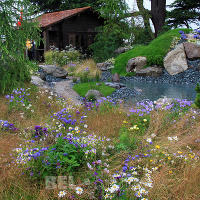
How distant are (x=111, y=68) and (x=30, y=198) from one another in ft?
40.7

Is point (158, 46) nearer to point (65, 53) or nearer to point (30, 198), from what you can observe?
point (65, 53)

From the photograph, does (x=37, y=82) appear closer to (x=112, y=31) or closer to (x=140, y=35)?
(x=112, y=31)

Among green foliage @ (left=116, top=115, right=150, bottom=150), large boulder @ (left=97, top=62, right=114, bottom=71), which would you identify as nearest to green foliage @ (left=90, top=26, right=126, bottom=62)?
large boulder @ (left=97, top=62, right=114, bottom=71)

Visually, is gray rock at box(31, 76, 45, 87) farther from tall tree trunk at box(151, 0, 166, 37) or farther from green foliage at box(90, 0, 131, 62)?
tall tree trunk at box(151, 0, 166, 37)

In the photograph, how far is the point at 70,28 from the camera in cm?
2011

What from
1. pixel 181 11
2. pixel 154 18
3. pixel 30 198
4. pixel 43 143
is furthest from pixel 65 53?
pixel 30 198

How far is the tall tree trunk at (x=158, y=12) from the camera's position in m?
18.1

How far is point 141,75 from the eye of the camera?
12.8m

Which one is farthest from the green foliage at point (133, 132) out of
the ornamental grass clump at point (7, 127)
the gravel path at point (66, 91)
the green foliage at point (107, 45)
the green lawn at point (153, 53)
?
the green foliage at point (107, 45)

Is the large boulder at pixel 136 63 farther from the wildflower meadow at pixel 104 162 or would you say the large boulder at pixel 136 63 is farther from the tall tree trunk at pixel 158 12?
the wildflower meadow at pixel 104 162

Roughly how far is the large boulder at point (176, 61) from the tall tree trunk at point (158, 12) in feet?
20.9

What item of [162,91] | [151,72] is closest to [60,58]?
[151,72]

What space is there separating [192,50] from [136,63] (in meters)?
2.91

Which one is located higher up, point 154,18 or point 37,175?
point 154,18
